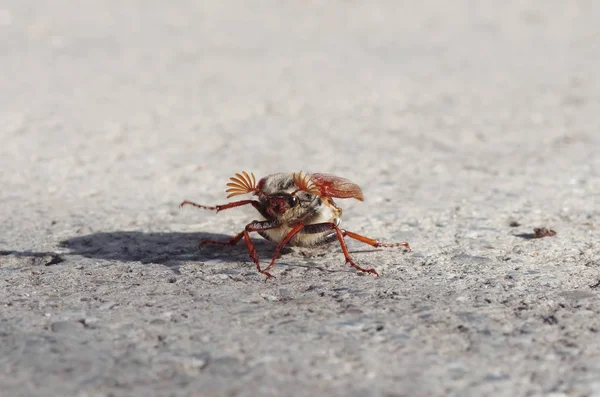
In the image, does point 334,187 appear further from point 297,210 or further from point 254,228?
point 254,228

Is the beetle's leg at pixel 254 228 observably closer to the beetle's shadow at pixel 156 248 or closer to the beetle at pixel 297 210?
the beetle at pixel 297 210

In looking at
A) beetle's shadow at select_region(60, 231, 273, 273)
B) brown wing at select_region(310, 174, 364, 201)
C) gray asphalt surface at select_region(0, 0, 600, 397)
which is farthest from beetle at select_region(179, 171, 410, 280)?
beetle's shadow at select_region(60, 231, 273, 273)

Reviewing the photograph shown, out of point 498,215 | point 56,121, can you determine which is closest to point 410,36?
point 56,121

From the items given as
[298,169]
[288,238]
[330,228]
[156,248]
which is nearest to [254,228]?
[288,238]

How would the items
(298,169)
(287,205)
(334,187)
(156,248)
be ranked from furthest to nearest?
(298,169) < (156,248) < (334,187) < (287,205)

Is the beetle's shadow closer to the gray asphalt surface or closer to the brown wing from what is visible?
the gray asphalt surface

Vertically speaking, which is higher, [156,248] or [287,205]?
[287,205]
